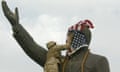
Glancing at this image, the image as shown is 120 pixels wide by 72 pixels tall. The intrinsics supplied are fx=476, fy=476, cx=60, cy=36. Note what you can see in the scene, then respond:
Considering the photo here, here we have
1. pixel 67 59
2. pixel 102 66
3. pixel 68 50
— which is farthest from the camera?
pixel 67 59

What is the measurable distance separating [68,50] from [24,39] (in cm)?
84

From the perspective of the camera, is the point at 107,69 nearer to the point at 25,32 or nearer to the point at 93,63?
the point at 93,63

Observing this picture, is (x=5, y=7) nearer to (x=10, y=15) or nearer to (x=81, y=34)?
(x=10, y=15)

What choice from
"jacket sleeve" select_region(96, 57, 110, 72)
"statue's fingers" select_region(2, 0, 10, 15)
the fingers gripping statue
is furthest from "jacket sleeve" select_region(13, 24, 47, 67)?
"jacket sleeve" select_region(96, 57, 110, 72)

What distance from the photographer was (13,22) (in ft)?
28.3

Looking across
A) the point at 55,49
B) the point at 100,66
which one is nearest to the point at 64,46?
the point at 55,49

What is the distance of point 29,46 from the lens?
29.0 feet

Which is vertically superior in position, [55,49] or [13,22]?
[13,22]

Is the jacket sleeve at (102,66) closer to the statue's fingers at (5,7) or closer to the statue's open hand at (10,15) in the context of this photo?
the statue's open hand at (10,15)

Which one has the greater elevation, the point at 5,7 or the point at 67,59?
the point at 5,7

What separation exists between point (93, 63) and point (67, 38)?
0.73 meters

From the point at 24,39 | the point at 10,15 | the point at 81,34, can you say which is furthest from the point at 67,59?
the point at 10,15

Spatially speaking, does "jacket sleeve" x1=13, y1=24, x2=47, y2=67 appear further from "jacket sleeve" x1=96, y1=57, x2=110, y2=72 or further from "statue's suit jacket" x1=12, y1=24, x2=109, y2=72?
"jacket sleeve" x1=96, y1=57, x2=110, y2=72

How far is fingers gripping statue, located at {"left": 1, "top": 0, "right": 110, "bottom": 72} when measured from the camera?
8.51 metres
